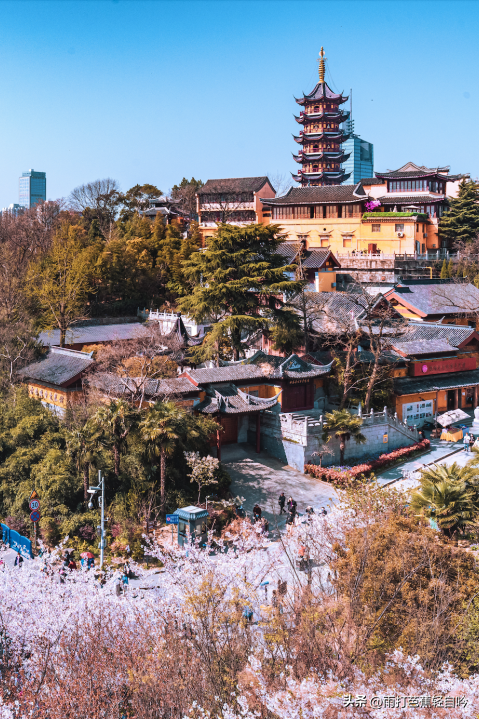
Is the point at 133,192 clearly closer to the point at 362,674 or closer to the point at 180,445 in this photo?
the point at 180,445

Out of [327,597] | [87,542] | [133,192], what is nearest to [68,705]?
[327,597]

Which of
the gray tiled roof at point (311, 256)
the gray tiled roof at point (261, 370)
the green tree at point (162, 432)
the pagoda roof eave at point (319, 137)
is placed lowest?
the green tree at point (162, 432)

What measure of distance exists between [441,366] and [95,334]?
822 inches

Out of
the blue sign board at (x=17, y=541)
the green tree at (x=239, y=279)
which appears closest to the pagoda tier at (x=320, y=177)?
the green tree at (x=239, y=279)

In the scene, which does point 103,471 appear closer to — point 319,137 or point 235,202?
point 235,202

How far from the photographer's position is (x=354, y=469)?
27.0 metres

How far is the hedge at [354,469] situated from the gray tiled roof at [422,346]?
5.73 m

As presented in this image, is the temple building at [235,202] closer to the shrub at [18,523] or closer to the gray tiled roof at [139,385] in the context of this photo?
the gray tiled roof at [139,385]

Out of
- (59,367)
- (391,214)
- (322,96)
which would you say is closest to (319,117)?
(322,96)

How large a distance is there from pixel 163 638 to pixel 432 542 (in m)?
5.97

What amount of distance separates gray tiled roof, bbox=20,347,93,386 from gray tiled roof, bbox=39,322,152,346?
5998mm

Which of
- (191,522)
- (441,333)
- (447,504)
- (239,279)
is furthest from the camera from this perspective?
(441,333)

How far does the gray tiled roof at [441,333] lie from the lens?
3569cm

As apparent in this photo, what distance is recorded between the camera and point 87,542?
2241cm
